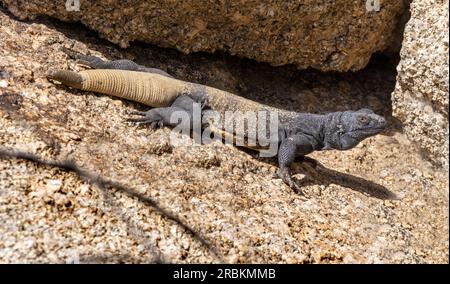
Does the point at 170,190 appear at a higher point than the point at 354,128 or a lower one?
lower

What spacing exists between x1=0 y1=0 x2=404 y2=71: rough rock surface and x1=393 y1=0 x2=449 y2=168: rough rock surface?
0.49 meters

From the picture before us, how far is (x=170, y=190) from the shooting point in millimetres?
3547

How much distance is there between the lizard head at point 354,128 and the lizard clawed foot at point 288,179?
2.07 feet

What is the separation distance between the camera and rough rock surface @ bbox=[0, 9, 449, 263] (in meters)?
2.98

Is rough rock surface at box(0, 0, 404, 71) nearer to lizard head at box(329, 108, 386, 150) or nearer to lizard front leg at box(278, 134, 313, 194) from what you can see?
lizard head at box(329, 108, 386, 150)

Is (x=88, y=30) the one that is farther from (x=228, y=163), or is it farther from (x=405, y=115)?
(x=405, y=115)

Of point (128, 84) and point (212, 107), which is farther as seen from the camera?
point (212, 107)

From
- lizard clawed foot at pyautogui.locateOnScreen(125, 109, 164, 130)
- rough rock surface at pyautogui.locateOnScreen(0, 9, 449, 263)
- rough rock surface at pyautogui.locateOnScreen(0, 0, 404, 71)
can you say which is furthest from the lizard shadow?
rough rock surface at pyautogui.locateOnScreen(0, 0, 404, 71)

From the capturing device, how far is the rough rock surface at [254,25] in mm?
4566

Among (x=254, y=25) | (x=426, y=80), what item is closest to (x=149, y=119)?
(x=254, y=25)

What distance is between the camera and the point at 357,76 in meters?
6.25

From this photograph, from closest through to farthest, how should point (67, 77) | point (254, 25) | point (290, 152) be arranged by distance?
point (67, 77) → point (290, 152) → point (254, 25)

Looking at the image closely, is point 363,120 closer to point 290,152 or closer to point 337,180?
point 337,180

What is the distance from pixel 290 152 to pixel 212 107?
0.83 m
